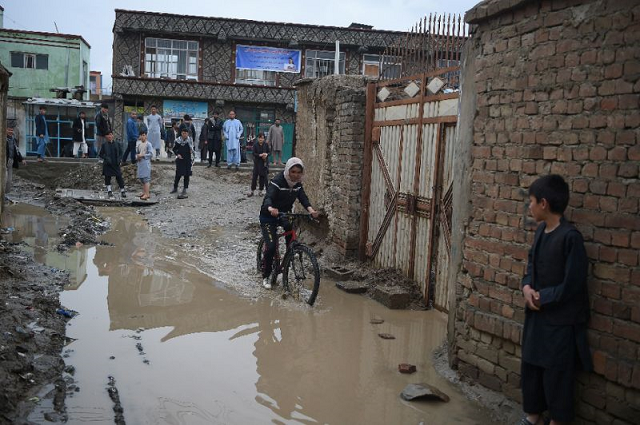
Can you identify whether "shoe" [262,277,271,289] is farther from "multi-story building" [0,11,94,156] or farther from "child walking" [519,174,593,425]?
"multi-story building" [0,11,94,156]

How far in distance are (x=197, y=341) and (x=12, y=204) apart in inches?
419

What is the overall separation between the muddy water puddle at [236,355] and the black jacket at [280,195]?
1.09 meters

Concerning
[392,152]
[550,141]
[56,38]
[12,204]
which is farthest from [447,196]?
[56,38]

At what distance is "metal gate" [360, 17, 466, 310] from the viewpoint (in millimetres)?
6656

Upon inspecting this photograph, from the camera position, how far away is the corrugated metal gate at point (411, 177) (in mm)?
6660

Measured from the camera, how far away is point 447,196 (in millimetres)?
6547

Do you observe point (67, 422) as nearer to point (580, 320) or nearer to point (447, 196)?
point (580, 320)

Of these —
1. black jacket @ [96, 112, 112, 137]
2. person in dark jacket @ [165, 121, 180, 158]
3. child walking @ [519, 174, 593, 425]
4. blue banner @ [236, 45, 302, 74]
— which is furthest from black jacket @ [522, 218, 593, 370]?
blue banner @ [236, 45, 302, 74]

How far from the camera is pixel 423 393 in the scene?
443cm

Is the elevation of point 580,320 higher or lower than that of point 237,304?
higher

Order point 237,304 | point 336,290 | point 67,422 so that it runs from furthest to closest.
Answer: point 336,290 < point 237,304 < point 67,422

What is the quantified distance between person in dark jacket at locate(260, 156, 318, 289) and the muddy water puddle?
0.57 meters

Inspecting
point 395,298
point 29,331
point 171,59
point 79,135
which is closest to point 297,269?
point 395,298

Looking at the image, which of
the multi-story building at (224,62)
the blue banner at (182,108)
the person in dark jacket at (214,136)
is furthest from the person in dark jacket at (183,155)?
the blue banner at (182,108)
